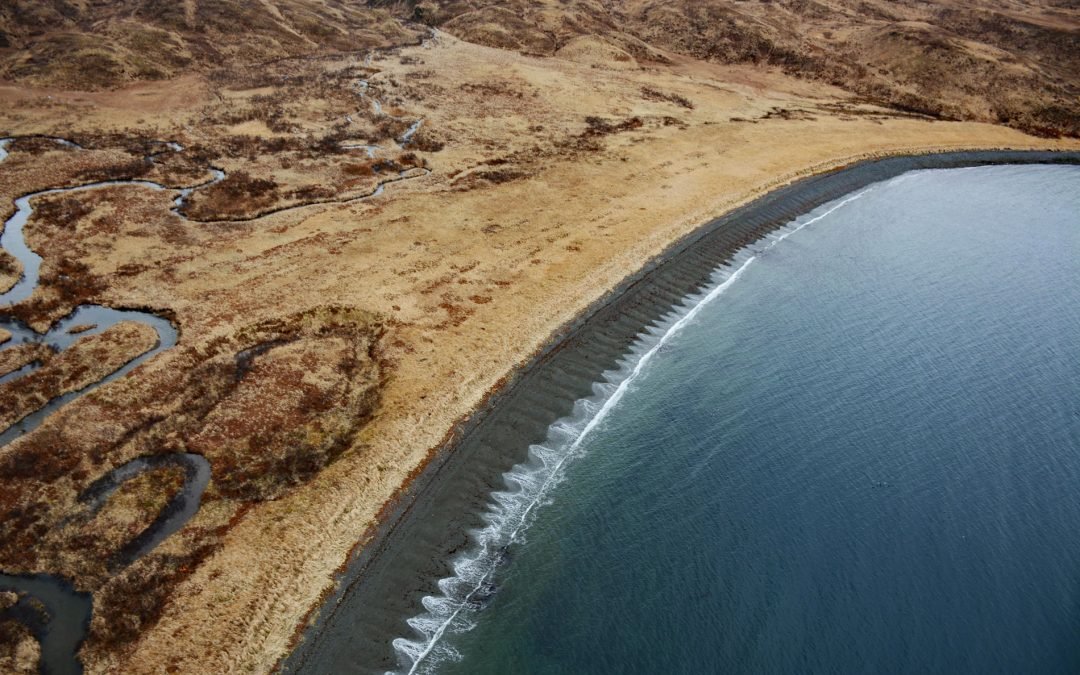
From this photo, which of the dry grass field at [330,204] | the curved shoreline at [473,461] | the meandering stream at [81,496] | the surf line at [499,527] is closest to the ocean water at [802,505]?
the surf line at [499,527]

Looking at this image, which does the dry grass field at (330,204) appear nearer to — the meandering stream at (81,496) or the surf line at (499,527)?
the meandering stream at (81,496)

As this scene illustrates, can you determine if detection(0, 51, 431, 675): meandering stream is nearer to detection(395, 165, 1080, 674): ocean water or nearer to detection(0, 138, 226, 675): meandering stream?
detection(0, 138, 226, 675): meandering stream

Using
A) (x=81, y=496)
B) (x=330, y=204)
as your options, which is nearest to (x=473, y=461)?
(x=81, y=496)

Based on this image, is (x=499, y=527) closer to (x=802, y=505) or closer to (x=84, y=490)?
(x=802, y=505)

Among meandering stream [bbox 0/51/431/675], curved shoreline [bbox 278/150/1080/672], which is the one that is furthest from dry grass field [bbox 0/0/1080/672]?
curved shoreline [bbox 278/150/1080/672]

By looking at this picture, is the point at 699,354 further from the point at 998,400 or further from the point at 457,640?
the point at 457,640

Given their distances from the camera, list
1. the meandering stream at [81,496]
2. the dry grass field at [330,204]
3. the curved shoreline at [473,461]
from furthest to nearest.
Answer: the dry grass field at [330,204] < the curved shoreline at [473,461] < the meandering stream at [81,496]
